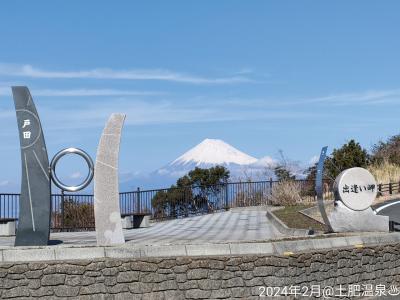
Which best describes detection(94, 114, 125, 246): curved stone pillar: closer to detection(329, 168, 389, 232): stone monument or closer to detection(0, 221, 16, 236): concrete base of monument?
detection(329, 168, 389, 232): stone monument

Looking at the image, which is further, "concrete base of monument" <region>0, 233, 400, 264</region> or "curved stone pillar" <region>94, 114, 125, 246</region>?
"curved stone pillar" <region>94, 114, 125, 246</region>

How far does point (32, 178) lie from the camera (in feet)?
41.5

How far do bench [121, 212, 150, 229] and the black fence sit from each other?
4.50ft

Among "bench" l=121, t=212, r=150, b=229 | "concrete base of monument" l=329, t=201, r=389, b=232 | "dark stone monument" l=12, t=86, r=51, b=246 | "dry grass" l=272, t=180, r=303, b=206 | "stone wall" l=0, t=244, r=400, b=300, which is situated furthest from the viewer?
"dry grass" l=272, t=180, r=303, b=206

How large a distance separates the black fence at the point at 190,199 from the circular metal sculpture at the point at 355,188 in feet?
33.6

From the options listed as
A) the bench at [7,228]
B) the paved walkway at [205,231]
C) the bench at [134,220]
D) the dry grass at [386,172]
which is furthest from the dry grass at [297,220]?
the dry grass at [386,172]

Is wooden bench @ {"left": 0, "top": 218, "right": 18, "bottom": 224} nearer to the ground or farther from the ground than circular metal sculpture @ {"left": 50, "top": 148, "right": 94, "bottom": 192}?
nearer to the ground

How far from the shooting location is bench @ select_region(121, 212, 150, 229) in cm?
2264

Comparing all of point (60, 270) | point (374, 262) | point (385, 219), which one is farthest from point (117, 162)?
point (385, 219)

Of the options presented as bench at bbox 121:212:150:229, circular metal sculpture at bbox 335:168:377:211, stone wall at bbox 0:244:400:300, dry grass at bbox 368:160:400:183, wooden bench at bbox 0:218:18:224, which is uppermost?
dry grass at bbox 368:160:400:183

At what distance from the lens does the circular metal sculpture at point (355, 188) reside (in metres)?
16.0

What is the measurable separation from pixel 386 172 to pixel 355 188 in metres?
20.4

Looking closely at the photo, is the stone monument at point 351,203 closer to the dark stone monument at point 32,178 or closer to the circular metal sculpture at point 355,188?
the circular metal sculpture at point 355,188

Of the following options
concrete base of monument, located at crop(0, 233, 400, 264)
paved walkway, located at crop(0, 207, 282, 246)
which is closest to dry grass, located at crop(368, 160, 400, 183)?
paved walkway, located at crop(0, 207, 282, 246)
